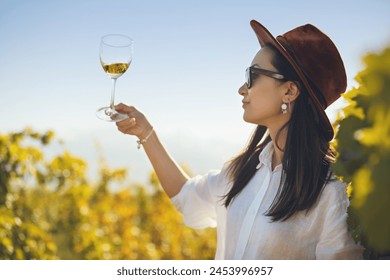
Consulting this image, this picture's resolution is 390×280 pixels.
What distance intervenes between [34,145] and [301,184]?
2062 millimetres

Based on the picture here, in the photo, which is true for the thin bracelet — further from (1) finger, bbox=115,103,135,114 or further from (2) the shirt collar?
(2) the shirt collar

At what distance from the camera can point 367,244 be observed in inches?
64.0

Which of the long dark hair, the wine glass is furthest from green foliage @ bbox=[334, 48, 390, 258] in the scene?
the wine glass

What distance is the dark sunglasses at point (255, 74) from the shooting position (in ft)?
6.91

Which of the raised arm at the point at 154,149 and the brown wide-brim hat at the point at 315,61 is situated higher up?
the brown wide-brim hat at the point at 315,61

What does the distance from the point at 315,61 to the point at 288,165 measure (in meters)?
0.46

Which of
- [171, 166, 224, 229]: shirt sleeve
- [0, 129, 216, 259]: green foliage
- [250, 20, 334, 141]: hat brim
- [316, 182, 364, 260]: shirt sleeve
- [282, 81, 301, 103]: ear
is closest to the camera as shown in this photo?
[316, 182, 364, 260]: shirt sleeve

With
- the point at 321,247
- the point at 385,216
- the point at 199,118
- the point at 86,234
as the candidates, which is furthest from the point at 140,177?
the point at 385,216

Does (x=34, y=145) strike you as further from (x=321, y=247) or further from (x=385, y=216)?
(x=385, y=216)

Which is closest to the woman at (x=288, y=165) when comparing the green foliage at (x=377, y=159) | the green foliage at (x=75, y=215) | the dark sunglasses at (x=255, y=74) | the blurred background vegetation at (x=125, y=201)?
the dark sunglasses at (x=255, y=74)

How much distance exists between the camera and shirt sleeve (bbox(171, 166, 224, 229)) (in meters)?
2.43

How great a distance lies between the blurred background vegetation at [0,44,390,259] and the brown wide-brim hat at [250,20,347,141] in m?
0.18

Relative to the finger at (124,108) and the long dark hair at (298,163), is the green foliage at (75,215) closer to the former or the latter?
the finger at (124,108)

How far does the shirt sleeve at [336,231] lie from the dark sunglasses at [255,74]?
21.2 inches
